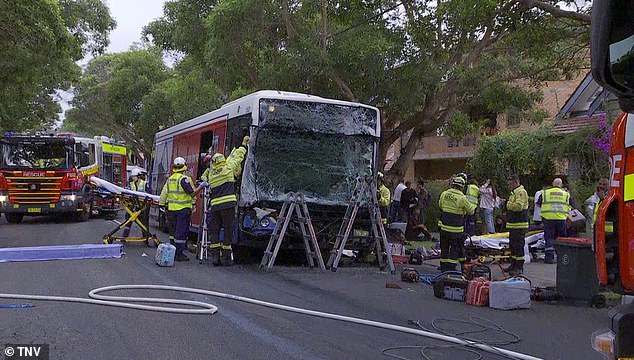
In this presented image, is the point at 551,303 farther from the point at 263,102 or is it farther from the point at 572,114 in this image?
the point at 572,114

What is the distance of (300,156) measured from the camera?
38.1ft

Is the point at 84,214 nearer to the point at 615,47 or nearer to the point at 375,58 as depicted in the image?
the point at 375,58

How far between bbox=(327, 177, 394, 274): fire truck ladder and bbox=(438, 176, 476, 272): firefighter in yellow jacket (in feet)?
3.05

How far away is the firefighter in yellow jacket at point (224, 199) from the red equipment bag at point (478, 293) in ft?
13.4

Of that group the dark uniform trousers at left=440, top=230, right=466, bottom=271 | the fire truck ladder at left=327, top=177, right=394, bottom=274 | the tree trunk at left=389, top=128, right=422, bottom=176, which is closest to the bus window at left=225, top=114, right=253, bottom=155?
the fire truck ladder at left=327, top=177, right=394, bottom=274

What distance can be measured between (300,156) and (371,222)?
1.68 meters

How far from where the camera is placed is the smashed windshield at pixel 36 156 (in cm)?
1980

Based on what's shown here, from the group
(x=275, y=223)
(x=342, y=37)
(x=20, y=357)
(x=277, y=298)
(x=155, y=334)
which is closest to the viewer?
(x=20, y=357)

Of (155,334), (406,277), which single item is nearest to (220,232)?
(406,277)

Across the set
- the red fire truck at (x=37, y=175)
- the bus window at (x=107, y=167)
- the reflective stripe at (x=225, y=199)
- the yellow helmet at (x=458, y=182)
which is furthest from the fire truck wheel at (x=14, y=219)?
the yellow helmet at (x=458, y=182)

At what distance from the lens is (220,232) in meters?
11.3

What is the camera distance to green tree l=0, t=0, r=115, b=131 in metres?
14.6

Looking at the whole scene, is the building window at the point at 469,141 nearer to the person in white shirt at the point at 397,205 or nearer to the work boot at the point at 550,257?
the person in white shirt at the point at 397,205

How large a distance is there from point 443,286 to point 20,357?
17.7ft
